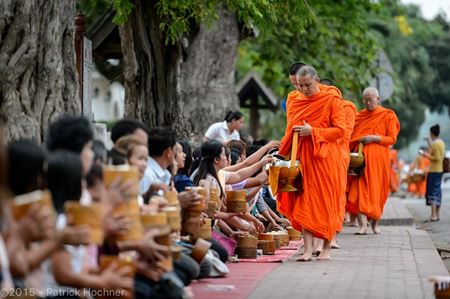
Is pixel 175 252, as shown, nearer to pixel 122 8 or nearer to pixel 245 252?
pixel 245 252

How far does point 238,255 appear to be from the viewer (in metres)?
13.6

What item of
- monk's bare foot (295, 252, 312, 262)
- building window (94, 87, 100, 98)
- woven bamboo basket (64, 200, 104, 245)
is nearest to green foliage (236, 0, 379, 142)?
monk's bare foot (295, 252, 312, 262)

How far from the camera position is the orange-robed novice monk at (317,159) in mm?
13969

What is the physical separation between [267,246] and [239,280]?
3.19 meters

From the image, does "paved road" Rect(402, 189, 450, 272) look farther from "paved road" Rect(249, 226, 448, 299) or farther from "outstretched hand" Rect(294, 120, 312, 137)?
"outstretched hand" Rect(294, 120, 312, 137)

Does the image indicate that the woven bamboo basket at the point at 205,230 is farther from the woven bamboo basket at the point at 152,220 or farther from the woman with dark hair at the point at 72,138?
the woman with dark hair at the point at 72,138

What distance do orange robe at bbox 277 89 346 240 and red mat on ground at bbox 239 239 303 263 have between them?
1.48 ft

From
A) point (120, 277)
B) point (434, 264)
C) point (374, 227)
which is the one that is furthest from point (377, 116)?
point (120, 277)

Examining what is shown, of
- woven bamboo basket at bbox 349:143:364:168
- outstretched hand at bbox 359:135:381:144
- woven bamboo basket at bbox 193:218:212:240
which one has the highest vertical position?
outstretched hand at bbox 359:135:381:144

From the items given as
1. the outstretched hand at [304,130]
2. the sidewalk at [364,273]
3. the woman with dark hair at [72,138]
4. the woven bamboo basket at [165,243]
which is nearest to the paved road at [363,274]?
the sidewalk at [364,273]

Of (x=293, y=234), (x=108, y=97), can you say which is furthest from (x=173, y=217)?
(x=108, y=97)

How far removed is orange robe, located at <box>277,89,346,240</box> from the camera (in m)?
14.0

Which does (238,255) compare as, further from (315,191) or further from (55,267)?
(55,267)

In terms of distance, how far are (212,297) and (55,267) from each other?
3.19 metres
